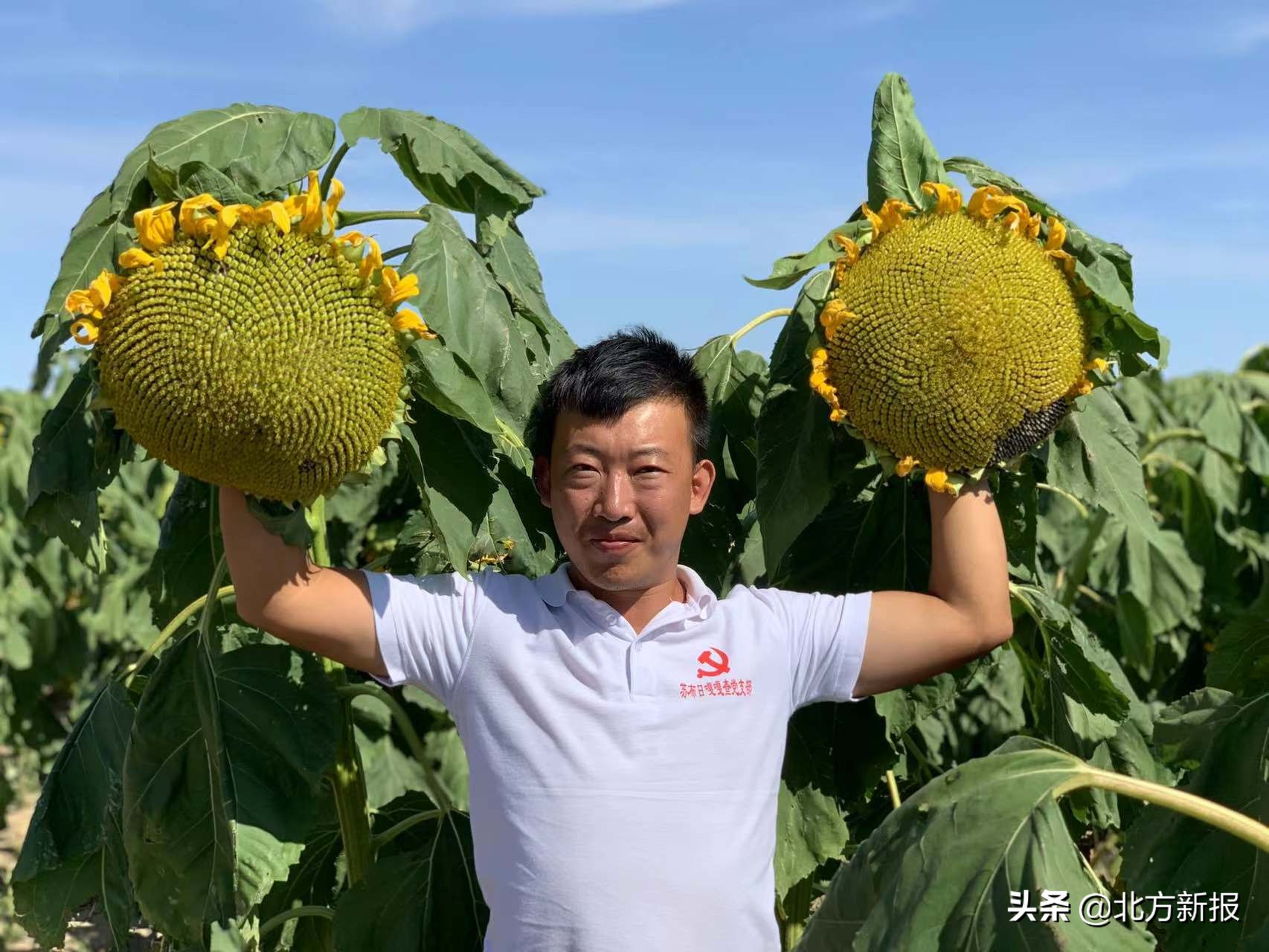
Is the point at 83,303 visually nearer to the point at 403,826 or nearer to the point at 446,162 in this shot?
the point at 446,162

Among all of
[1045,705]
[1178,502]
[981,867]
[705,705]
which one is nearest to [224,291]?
[705,705]

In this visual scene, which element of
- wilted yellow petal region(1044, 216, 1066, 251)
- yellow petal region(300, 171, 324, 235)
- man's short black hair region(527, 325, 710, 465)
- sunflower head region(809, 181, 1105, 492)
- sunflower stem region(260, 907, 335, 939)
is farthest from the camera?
sunflower stem region(260, 907, 335, 939)

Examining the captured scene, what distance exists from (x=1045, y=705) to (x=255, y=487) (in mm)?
1706

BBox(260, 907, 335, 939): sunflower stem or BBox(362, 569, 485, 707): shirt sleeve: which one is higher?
BBox(362, 569, 485, 707): shirt sleeve

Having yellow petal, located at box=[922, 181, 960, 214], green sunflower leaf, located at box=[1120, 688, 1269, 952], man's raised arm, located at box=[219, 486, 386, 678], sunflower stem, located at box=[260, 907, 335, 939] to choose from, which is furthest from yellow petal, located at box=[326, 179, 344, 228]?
green sunflower leaf, located at box=[1120, 688, 1269, 952]

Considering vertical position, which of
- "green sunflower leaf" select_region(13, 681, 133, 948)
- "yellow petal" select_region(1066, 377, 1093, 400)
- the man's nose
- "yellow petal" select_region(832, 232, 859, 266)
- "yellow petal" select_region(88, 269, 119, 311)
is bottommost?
"green sunflower leaf" select_region(13, 681, 133, 948)

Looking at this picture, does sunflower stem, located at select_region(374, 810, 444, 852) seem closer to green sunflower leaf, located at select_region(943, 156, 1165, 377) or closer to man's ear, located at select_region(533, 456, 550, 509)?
man's ear, located at select_region(533, 456, 550, 509)

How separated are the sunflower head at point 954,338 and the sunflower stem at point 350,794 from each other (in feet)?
3.28

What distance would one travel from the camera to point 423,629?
7.34 feet

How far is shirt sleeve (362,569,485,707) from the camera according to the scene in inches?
87.3

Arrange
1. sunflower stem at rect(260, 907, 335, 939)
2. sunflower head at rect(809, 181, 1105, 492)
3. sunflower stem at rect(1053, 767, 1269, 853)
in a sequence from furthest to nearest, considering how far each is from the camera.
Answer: sunflower stem at rect(260, 907, 335, 939) < sunflower head at rect(809, 181, 1105, 492) < sunflower stem at rect(1053, 767, 1269, 853)

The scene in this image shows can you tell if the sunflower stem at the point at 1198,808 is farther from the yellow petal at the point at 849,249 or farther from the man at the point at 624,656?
the yellow petal at the point at 849,249

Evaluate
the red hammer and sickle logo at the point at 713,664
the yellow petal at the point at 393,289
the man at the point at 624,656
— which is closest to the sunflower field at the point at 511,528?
the yellow petal at the point at 393,289

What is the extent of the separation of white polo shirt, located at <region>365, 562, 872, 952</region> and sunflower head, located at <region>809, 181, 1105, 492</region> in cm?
35
